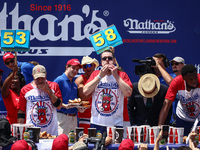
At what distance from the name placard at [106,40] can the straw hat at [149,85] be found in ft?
3.20

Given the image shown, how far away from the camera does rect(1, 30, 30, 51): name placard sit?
608 cm

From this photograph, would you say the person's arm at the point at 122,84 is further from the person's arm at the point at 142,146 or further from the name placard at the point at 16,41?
Answer: the name placard at the point at 16,41

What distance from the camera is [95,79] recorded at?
211 inches

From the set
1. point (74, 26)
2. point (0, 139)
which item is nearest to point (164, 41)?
point (74, 26)

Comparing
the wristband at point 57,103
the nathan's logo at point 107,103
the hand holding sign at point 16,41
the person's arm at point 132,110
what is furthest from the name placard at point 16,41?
the person's arm at point 132,110

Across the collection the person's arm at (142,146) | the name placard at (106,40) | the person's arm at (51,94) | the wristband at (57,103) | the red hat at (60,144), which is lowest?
the person's arm at (142,146)

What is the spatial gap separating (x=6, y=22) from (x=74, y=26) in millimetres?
1275

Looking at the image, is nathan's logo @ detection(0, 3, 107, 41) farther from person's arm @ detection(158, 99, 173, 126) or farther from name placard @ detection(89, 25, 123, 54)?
person's arm @ detection(158, 99, 173, 126)

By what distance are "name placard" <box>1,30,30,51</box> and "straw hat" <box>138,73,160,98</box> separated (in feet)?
6.25

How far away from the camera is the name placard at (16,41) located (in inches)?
239

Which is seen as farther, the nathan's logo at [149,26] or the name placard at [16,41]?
the nathan's logo at [149,26]

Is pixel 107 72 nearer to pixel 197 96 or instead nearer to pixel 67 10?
pixel 197 96

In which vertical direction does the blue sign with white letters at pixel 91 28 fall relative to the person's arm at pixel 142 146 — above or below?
above

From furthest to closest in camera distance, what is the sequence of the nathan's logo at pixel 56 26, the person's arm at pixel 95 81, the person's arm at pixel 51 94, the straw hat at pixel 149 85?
the nathan's logo at pixel 56 26, the person's arm at pixel 95 81, the straw hat at pixel 149 85, the person's arm at pixel 51 94
